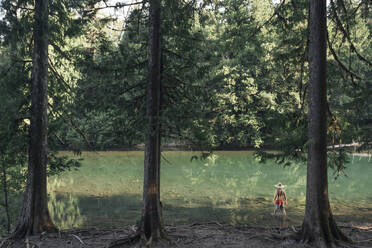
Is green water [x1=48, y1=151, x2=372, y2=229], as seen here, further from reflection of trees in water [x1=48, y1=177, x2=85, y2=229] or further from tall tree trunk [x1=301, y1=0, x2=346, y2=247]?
tall tree trunk [x1=301, y1=0, x2=346, y2=247]

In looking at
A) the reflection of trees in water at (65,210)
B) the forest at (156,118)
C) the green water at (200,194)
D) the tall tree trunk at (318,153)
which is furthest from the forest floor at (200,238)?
the reflection of trees in water at (65,210)

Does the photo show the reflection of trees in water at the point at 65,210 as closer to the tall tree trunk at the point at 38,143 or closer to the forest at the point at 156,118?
the forest at the point at 156,118

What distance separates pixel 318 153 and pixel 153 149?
389 cm

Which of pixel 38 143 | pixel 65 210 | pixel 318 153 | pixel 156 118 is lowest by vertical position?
pixel 65 210

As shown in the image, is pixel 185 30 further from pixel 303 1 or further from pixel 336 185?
pixel 336 185

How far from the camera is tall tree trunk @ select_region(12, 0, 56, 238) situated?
9445 mm

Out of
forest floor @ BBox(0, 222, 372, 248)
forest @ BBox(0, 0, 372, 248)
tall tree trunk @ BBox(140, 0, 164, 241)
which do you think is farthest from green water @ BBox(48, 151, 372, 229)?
forest floor @ BBox(0, 222, 372, 248)

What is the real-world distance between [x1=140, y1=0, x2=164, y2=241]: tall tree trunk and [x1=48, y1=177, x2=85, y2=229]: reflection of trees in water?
16.2 feet

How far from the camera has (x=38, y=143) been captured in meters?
9.68

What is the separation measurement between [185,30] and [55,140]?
5.17 m

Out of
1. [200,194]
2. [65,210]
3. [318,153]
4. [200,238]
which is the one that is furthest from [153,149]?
[200,194]

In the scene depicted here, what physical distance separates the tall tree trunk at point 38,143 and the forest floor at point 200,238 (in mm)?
523

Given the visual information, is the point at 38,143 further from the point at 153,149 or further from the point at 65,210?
the point at 65,210

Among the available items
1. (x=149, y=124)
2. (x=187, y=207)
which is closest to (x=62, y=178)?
(x=187, y=207)
